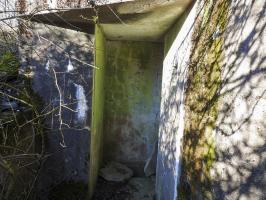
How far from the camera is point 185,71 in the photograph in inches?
139

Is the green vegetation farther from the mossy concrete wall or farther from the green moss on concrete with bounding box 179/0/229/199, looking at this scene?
the green moss on concrete with bounding box 179/0/229/199

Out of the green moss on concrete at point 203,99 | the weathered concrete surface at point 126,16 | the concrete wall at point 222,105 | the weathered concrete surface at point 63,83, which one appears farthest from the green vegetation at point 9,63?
the green moss on concrete at point 203,99

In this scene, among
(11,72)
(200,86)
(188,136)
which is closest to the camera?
(200,86)

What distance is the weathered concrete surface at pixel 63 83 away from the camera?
4.64m

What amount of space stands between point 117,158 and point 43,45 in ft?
10.3

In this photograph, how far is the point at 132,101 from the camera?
265 inches

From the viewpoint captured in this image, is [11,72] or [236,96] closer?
[236,96]

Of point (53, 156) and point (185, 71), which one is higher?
point (185, 71)

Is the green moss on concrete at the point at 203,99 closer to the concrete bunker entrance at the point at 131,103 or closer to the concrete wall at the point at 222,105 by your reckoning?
the concrete wall at the point at 222,105

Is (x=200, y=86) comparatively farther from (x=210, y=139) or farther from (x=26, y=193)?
(x=26, y=193)

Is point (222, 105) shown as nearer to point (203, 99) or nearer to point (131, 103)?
point (203, 99)

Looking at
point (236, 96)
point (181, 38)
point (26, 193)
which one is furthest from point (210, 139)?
point (26, 193)

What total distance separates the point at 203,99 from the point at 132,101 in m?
3.90

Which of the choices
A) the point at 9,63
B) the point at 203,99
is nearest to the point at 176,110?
the point at 203,99
